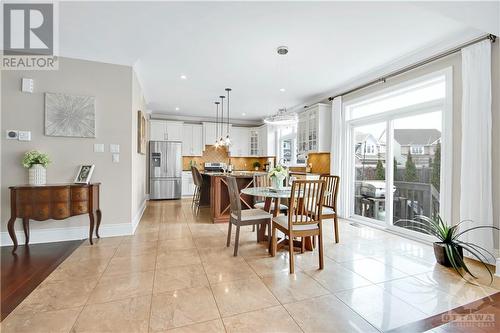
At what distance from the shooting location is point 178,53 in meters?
3.38

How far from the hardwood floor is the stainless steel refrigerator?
3588 mm

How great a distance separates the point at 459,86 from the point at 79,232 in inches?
215

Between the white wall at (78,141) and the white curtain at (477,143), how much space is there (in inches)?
176

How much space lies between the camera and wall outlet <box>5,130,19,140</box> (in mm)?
3096

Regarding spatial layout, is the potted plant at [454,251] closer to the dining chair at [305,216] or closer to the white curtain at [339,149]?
the dining chair at [305,216]

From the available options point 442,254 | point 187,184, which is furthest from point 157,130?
point 442,254

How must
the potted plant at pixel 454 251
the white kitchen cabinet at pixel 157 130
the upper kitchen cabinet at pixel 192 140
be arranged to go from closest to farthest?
the potted plant at pixel 454 251, the white kitchen cabinet at pixel 157 130, the upper kitchen cabinet at pixel 192 140

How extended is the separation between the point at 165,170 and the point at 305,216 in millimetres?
5304

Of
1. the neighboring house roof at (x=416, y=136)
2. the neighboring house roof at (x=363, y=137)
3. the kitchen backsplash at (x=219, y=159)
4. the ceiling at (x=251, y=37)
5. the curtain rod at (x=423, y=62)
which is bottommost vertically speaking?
the kitchen backsplash at (x=219, y=159)

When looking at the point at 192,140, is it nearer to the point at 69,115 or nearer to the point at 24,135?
the point at 69,115

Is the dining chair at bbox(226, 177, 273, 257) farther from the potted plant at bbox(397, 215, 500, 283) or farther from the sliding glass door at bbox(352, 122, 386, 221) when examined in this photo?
the sliding glass door at bbox(352, 122, 386, 221)

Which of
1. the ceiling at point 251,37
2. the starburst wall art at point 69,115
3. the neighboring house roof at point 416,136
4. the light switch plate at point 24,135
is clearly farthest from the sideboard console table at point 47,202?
the neighboring house roof at point 416,136

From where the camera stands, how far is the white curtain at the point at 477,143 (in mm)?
2635

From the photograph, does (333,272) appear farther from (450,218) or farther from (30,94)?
(30,94)
